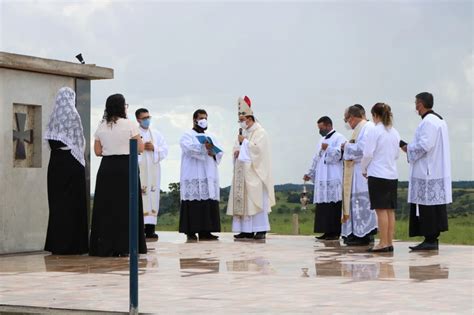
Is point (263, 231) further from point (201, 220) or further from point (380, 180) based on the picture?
point (380, 180)

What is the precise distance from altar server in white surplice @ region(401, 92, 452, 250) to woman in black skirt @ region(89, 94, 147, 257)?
12.2ft

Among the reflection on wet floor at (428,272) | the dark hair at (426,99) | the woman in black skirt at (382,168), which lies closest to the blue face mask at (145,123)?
the woman in black skirt at (382,168)

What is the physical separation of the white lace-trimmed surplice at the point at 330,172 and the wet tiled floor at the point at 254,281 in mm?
2191

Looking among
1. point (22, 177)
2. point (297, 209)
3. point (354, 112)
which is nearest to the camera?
A: point (22, 177)

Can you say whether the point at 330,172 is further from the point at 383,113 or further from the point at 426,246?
the point at 383,113

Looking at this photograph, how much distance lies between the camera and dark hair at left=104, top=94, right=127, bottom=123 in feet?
44.0

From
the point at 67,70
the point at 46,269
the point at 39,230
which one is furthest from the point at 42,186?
the point at 46,269

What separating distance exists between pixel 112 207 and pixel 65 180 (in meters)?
0.92

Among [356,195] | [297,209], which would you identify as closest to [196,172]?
[356,195]

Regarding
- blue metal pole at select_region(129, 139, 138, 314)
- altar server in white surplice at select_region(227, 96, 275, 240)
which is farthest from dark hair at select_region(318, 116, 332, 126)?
blue metal pole at select_region(129, 139, 138, 314)

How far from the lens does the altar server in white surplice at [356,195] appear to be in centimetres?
1559

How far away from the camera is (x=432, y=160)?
14.5 meters

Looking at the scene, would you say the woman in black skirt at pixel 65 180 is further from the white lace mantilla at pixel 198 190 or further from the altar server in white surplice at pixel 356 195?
the altar server in white surplice at pixel 356 195

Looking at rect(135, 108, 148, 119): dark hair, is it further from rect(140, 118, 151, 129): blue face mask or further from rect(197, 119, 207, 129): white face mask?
rect(197, 119, 207, 129): white face mask
